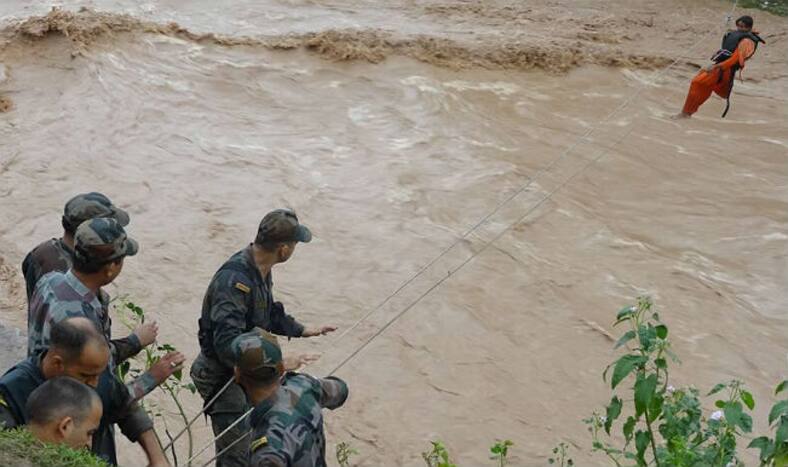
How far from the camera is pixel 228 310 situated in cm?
402

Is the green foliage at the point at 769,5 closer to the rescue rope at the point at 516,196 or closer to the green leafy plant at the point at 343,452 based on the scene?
the rescue rope at the point at 516,196

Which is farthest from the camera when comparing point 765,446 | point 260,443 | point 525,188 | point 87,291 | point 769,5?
point 769,5

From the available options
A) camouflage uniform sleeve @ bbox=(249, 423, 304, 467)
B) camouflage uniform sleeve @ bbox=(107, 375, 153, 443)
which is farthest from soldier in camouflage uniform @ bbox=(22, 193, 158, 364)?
camouflage uniform sleeve @ bbox=(249, 423, 304, 467)

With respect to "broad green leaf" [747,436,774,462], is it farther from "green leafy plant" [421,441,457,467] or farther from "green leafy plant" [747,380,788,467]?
"green leafy plant" [421,441,457,467]

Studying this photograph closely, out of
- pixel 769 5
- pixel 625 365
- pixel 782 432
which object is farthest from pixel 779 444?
pixel 769 5

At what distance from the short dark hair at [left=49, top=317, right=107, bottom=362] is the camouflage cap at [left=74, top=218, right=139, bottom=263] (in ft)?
1.34

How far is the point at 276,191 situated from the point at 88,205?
184 inches

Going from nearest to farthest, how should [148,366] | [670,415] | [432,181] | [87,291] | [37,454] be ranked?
[37,454] < [87,291] < [670,415] < [148,366] < [432,181]

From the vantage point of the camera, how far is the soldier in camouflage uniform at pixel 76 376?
10.2 feet

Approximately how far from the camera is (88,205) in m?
4.01

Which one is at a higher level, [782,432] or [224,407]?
[782,432]

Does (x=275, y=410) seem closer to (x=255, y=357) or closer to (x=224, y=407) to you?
(x=255, y=357)

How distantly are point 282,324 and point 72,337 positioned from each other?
57.0 inches

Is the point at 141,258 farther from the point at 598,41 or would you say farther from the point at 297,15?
the point at 598,41
